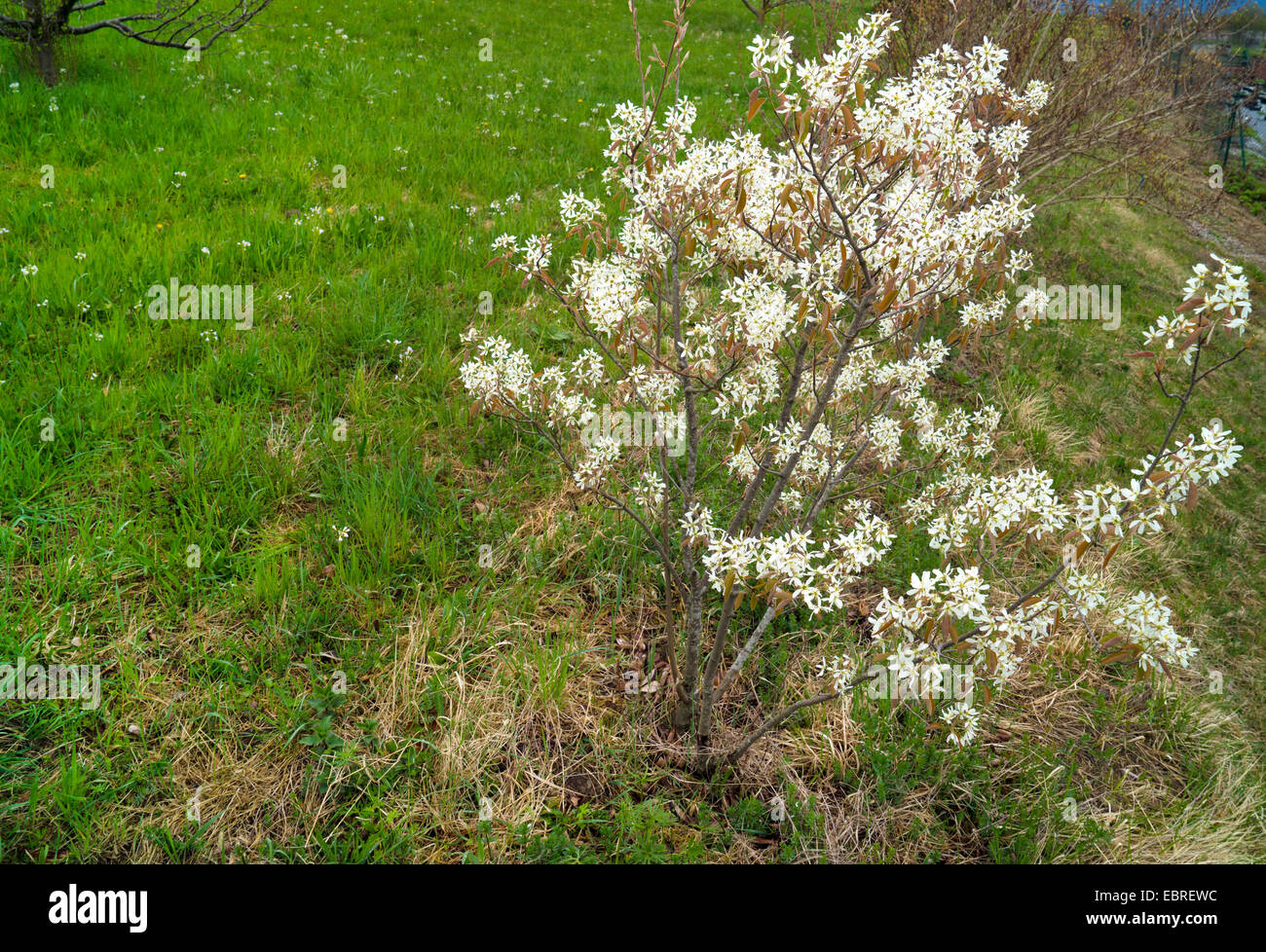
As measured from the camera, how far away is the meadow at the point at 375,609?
2.70m

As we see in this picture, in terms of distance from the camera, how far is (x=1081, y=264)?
8828 millimetres

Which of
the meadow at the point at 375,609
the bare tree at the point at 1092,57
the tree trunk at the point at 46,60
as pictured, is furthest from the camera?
the tree trunk at the point at 46,60

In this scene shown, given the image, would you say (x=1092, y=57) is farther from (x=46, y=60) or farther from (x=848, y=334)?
(x=46, y=60)

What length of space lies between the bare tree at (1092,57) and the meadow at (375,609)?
261cm

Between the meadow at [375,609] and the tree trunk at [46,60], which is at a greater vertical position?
the tree trunk at [46,60]

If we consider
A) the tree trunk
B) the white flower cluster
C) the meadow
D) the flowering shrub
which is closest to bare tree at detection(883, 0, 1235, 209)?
the meadow

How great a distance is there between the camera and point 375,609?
3.25 m

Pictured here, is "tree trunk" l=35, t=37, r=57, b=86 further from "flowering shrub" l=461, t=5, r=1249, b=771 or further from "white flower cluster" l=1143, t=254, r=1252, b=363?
A: "white flower cluster" l=1143, t=254, r=1252, b=363

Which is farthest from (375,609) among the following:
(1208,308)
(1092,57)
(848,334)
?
(1092,57)

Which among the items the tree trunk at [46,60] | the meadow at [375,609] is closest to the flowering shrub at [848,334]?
the meadow at [375,609]

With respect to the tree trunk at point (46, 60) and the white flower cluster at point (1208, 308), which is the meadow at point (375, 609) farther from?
the tree trunk at point (46, 60)

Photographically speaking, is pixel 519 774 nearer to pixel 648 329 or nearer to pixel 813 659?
pixel 813 659

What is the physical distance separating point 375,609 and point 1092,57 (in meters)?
8.43

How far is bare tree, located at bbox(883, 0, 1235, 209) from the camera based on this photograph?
255 inches
